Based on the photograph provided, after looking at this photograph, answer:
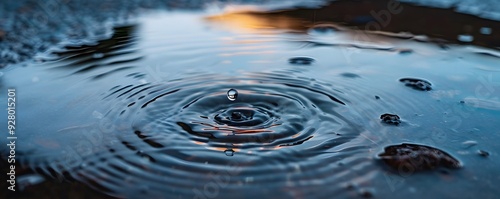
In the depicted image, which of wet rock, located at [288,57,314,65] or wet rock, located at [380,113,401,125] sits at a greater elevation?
wet rock, located at [288,57,314,65]

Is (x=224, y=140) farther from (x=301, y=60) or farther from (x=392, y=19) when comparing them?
(x=392, y=19)

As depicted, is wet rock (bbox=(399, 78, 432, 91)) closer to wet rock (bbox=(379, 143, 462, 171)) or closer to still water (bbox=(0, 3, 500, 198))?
still water (bbox=(0, 3, 500, 198))

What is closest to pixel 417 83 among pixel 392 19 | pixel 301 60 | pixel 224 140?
pixel 301 60

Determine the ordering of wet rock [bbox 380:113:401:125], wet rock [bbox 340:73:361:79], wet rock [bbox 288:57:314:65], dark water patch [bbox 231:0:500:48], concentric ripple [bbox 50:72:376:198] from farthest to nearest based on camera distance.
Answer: dark water patch [bbox 231:0:500:48]
wet rock [bbox 288:57:314:65]
wet rock [bbox 340:73:361:79]
wet rock [bbox 380:113:401:125]
concentric ripple [bbox 50:72:376:198]

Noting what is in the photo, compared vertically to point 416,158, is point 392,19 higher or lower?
higher

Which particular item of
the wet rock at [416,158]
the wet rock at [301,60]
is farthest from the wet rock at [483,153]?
the wet rock at [301,60]

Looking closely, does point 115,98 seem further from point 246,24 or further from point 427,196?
point 246,24

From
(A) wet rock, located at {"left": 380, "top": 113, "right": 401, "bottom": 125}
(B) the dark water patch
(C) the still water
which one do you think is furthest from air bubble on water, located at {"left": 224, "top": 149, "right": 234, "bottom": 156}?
(B) the dark water patch
